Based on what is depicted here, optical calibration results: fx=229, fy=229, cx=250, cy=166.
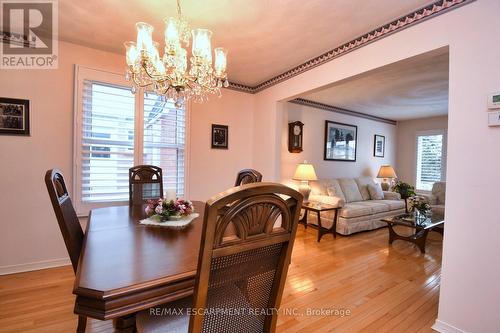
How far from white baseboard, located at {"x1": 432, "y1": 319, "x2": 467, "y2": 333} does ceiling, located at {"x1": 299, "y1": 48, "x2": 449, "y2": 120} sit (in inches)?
80.8

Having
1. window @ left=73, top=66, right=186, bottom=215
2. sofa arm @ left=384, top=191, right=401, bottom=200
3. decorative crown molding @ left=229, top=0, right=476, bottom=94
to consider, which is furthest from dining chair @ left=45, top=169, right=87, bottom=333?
sofa arm @ left=384, top=191, right=401, bottom=200

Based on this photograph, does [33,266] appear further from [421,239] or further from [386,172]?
[386,172]

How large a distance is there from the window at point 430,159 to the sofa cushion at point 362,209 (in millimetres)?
2276

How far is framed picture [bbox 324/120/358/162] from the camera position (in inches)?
197

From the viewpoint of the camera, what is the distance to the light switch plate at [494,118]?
4.81 feet

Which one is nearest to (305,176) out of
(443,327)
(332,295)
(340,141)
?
(340,141)

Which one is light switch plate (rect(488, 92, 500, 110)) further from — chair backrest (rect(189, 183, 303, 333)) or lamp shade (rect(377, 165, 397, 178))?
lamp shade (rect(377, 165, 397, 178))

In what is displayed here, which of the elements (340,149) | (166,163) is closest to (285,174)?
(340,149)

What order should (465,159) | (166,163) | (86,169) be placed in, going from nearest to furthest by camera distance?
(465,159), (86,169), (166,163)

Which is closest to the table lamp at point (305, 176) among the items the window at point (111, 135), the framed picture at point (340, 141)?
the framed picture at point (340, 141)

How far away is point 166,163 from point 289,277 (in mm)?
2119

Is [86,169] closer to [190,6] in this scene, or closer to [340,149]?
[190,6]

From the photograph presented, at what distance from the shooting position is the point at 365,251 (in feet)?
10.4

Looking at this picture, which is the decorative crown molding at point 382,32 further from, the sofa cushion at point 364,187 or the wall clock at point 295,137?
the sofa cushion at point 364,187
